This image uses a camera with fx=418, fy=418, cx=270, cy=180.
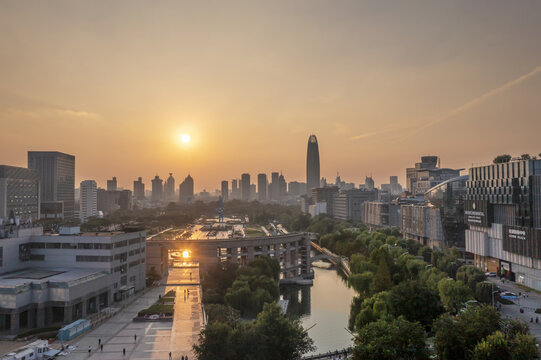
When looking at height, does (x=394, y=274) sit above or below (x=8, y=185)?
below

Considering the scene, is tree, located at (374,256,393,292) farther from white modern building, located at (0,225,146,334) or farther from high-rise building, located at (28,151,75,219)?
high-rise building, located at (28,151,75,219)

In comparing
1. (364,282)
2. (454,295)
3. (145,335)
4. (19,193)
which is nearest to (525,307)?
(454,295)

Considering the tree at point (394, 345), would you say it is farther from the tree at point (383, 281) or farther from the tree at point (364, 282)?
the tree at point (364, 282)

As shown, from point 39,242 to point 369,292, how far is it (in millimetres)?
43839

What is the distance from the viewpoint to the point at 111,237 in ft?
168

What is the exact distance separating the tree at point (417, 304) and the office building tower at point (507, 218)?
29.0 meters

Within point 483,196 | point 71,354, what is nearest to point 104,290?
point 71,354

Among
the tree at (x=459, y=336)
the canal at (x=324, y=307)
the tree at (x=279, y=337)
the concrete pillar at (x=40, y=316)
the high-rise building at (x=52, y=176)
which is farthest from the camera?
the high-rise building at (x=52, y=176)

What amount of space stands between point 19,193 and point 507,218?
443 ft

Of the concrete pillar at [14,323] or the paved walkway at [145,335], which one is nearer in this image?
the paved walkway at [145,335]

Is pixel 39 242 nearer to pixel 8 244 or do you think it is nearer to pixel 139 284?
pixel 8 244

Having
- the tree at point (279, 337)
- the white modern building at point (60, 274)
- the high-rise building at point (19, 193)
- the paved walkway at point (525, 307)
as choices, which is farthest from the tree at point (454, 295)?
the high-rise building at point (19, 193)

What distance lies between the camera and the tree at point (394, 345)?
27078 millimetres

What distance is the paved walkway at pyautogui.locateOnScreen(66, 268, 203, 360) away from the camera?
3450 centimetres
